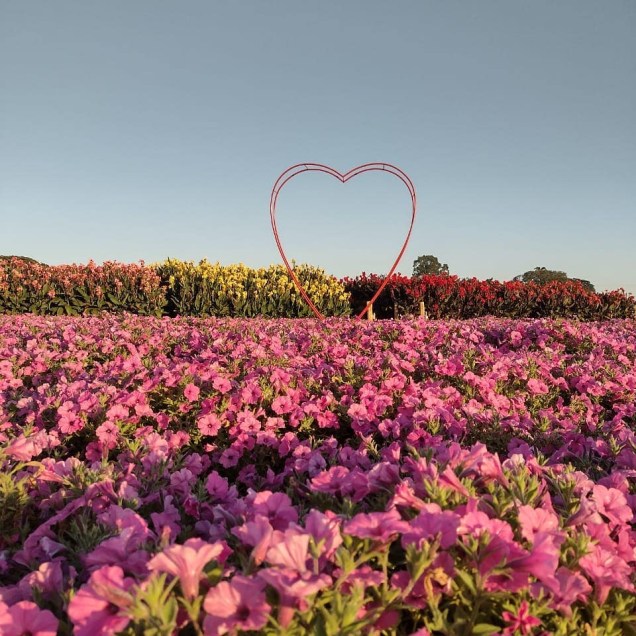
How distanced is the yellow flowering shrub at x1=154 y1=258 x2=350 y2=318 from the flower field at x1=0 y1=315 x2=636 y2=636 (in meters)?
8.51

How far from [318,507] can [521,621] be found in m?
0.70

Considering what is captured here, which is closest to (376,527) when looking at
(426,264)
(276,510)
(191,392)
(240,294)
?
(276,510)

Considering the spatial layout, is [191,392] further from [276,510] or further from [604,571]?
[604,571]

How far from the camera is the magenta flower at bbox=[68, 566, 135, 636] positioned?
974 millimetres

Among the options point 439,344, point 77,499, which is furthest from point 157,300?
point 77,499

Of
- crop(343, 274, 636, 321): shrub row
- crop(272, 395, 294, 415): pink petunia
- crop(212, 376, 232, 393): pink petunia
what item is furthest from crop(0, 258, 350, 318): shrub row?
crop(272, 395, 294, 415): pink petunia

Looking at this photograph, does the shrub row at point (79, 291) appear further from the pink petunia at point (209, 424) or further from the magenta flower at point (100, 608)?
the magenta flower at point (100, 608)

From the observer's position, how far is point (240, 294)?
12414mm

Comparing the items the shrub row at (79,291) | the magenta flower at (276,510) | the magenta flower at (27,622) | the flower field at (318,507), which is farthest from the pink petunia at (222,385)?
the shrub row at (79,291)

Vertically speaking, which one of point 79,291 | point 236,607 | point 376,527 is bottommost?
point 236,607

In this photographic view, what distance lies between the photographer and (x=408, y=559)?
3.61 ft

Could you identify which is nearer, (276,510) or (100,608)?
(100,608)

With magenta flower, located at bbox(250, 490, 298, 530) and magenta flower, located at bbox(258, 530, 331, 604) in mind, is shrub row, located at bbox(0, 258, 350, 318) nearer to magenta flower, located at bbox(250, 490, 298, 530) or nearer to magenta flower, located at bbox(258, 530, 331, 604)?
magenta flower, located at bbox(250, 490, 298, 530)

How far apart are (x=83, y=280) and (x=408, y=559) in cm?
1253
